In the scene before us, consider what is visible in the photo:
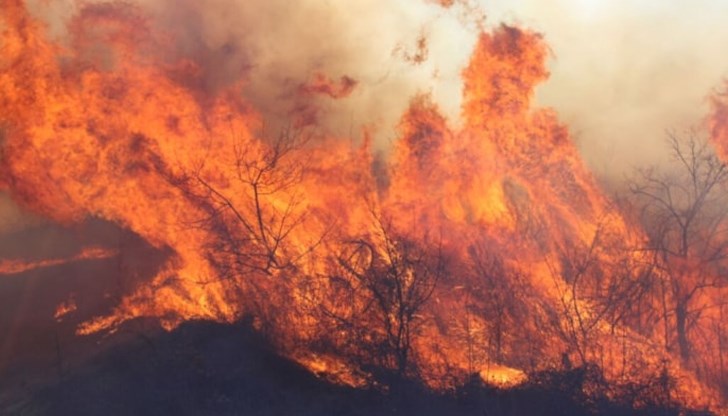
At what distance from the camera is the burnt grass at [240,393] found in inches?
449

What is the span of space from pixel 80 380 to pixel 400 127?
10727mm

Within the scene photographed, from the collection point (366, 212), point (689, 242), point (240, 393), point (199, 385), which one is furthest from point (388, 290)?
point (689, 242)

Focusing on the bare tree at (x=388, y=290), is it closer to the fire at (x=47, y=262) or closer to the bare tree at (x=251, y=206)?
the bare tree at (x=251, y=206)

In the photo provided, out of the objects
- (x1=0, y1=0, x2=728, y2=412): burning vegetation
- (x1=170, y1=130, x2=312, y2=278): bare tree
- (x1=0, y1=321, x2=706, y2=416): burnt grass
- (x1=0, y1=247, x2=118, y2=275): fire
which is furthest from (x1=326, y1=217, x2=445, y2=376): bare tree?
(x1=0, y1=247, x2=118, y2=275): fire

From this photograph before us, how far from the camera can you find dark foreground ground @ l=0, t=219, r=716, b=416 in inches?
452

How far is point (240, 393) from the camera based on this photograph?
11766mm

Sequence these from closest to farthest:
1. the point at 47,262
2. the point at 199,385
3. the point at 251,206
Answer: the point at 199,385 < the point at 251,206 < the point at 47,262

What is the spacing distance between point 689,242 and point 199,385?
13559 millimetres

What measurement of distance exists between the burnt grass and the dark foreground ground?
21mm

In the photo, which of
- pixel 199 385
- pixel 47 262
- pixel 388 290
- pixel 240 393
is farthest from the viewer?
pixel 47 262

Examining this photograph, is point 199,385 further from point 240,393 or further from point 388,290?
point 388,290

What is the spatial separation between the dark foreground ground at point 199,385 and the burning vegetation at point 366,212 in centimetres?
58

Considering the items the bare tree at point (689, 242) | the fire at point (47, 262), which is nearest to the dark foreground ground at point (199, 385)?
the bare tree at point (689, 242)

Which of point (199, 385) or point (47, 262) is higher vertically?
point (47, 262)
